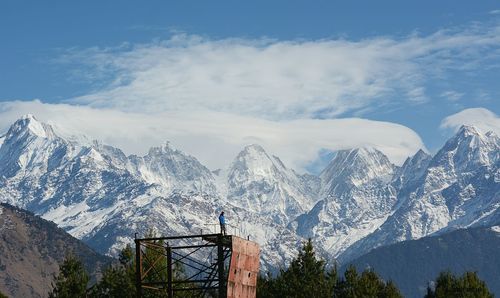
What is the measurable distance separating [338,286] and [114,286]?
43.9 metres

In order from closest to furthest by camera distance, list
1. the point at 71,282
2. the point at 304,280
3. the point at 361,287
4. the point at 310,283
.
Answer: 1. the point at 71,282
2. the point at 310,283
3. the point at 361,287
4. the point at 304,280

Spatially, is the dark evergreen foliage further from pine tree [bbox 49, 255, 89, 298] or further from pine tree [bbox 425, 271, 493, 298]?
pine tree [bbox 49, 255, 89, 298]

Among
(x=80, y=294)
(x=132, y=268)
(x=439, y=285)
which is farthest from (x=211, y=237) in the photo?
(x=439, y=285)

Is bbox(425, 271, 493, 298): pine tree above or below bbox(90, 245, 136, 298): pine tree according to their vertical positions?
above

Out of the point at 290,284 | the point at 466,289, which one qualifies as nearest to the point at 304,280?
the point at 290,284

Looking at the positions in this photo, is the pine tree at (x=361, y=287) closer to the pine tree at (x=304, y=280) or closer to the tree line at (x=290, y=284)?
the tree line at (x=290, y=284)

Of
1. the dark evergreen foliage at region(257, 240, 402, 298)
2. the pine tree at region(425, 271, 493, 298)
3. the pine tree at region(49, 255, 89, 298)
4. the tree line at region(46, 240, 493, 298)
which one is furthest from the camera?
the pine tree at region(425, 271, 493, 298)

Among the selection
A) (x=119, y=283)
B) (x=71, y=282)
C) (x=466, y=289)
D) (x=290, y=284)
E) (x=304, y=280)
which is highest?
(x=466, y=289)

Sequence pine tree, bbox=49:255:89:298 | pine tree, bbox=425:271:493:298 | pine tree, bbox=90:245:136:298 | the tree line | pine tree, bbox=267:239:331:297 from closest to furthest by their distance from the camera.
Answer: pine tree, bbox=90:245:136:298, the tree line, pine tree, bbox=267:239:331:297, pine tree, bbox=49:255:89:298, pine tree, bbox=425:271:493:298

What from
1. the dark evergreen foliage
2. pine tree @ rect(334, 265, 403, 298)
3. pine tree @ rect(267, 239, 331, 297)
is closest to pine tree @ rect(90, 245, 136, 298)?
the dark evergreen foliage

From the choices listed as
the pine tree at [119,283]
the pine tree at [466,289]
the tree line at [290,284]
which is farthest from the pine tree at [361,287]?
the pine tree at [119,283]

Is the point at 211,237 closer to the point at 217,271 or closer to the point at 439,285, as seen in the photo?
the point at 217,271

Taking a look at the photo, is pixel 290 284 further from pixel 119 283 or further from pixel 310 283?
pixel 119 283

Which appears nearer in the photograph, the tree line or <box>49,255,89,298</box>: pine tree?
the tree line
